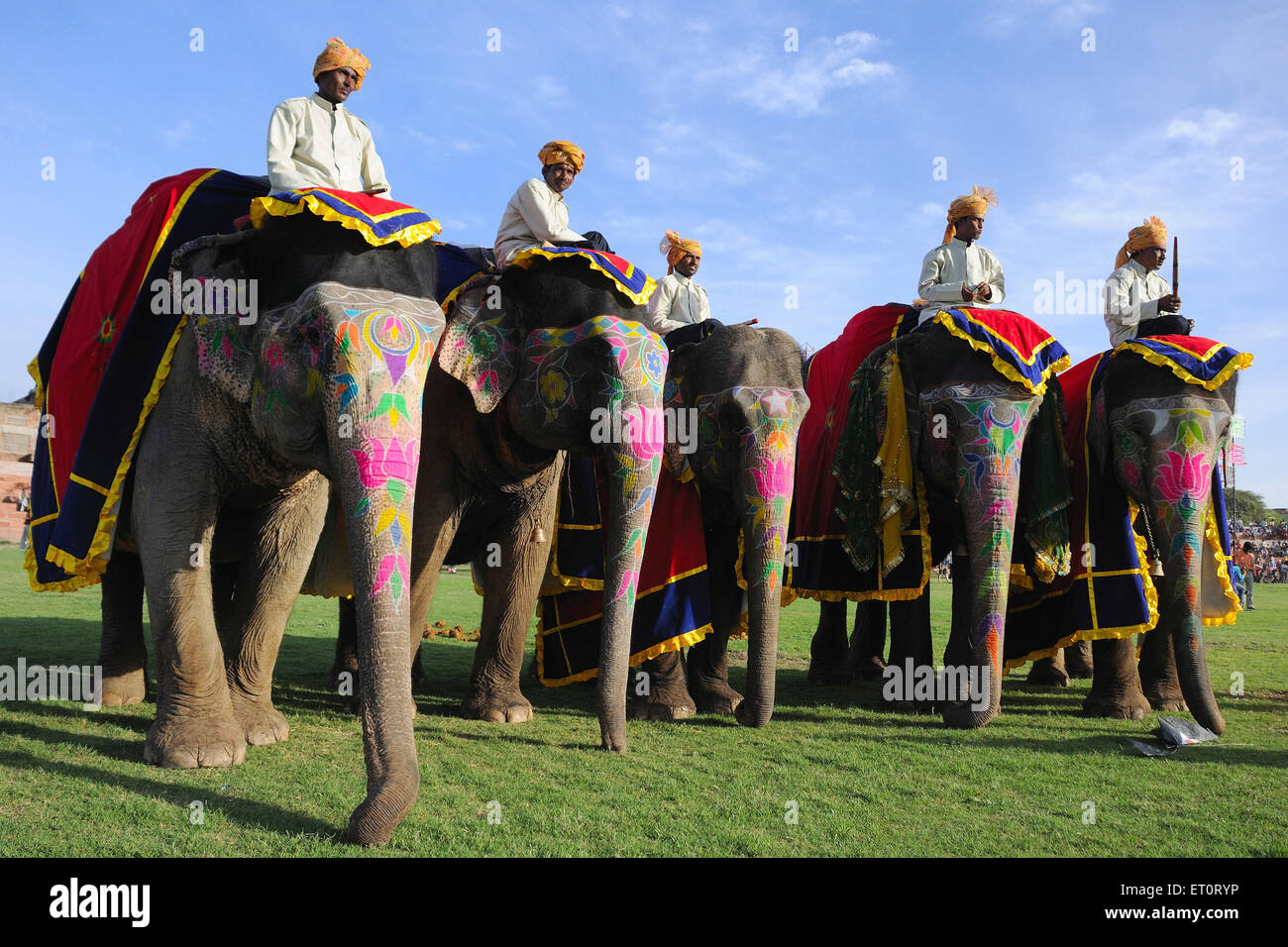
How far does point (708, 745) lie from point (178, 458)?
11.8 ft

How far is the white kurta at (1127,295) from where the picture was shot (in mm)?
9367

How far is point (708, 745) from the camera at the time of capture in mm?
6586

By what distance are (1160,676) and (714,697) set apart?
12.1ft

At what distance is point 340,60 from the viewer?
Result: 6789 millimetres

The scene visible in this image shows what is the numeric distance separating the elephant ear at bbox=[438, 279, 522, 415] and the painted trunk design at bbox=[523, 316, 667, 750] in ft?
0.86

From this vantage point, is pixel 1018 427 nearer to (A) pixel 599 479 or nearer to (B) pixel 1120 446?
(B) pixel 1120 446

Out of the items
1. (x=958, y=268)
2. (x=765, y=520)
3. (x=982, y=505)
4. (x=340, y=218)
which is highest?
(x=958, y=268)

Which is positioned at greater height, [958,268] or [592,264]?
[958,268]

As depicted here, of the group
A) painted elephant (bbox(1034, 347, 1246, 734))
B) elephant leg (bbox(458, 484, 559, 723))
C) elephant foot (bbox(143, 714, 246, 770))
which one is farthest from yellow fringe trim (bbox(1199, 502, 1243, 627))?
elephant foot (bbox(143, 714, 246, 770))

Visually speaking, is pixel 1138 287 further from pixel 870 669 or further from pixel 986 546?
pixel 870 669

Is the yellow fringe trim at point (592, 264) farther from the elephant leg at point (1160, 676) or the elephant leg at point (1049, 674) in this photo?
the elephant leg at point (1049, 674)

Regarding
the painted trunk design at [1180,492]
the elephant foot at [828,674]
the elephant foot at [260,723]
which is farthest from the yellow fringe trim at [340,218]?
the elephant foot at [828,674]

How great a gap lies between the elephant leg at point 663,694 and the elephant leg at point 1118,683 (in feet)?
10.4

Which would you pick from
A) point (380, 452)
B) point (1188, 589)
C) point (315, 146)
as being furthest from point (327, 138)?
point (1188, 589)
